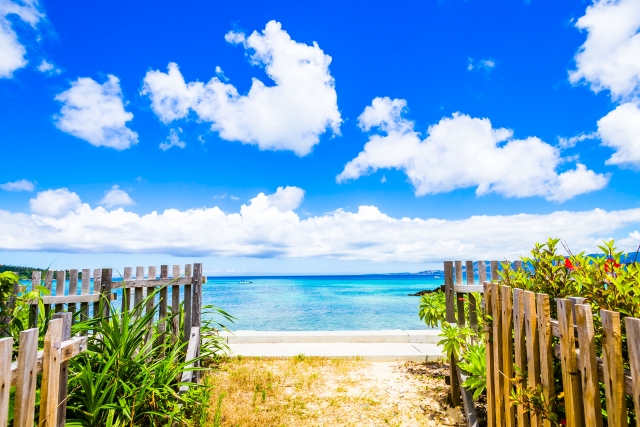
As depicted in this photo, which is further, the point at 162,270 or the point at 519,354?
the point at 162,270

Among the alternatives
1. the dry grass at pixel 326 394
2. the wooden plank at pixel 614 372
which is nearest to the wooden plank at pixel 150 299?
the dry grass at pixel 326 394

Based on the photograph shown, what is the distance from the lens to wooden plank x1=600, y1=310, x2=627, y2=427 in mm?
1958

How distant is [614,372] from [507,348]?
4.06ft

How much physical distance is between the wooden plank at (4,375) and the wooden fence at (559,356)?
10.2 ft

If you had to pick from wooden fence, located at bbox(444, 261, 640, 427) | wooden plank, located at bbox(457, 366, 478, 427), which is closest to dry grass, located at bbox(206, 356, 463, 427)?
wooden plank, located at bbox(457, 366, 478, 427)

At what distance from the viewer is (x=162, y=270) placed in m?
5.72

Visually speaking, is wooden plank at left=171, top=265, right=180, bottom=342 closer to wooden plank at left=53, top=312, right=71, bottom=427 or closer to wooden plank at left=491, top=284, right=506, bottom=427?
wooden plank at left=53, top=312, right=71, bottom=427

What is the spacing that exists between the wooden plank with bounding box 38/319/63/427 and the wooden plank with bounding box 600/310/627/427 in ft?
10.7

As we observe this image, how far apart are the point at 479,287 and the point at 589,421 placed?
11.4 ft

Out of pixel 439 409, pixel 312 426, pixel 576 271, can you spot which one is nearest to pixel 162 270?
pixel 312 426

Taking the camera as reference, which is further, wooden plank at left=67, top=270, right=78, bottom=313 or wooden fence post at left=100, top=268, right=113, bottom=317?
wooden plank at left=67, top=270, right=78, bottom=313

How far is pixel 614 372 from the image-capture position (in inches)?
77.7

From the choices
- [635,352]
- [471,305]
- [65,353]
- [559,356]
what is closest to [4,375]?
[65,353]

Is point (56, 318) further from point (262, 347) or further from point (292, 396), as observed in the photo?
point (262, 347)
